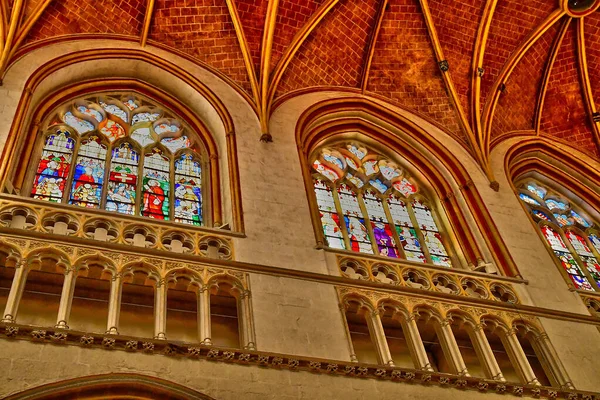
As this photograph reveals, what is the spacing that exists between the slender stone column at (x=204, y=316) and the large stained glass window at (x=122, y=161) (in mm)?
2147

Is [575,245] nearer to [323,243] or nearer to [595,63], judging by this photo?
[595,63]

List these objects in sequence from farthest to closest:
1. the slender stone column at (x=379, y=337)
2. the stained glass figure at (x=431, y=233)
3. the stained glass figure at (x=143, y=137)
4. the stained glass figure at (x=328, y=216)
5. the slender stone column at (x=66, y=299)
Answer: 1. the stained glass figure at (x=143, y=137)
2. the stained glass figure at (x=431, y=233)
3. the stained glass figure at (x=328, y=216)
4. the slender stone column at (x=379, y=337)
5. the slender stone column at (x=66, y=299)

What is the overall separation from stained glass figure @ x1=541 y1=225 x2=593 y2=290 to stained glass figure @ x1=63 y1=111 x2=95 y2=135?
353 inches

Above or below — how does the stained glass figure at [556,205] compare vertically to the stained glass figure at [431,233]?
above

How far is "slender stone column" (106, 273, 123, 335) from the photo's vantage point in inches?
321

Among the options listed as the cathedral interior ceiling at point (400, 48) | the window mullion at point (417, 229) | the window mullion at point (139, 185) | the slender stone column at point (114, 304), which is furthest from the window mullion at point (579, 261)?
the slender stone column at point (114, 304)

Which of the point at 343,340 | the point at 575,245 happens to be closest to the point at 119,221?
the point at 343,340

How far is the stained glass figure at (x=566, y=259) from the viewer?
13.1 metres

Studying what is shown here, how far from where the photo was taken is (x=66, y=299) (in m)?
8.36

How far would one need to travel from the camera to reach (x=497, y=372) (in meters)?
9.43

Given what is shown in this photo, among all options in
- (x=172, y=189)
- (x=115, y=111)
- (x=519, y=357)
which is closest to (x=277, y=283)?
(x=172, y=189)

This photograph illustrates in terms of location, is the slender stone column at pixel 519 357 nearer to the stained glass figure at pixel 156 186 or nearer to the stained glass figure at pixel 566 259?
the stained glass figure at pixel 566 259

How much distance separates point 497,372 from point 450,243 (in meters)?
3.93

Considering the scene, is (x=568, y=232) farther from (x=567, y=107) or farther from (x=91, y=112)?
(x=91, y=112)
